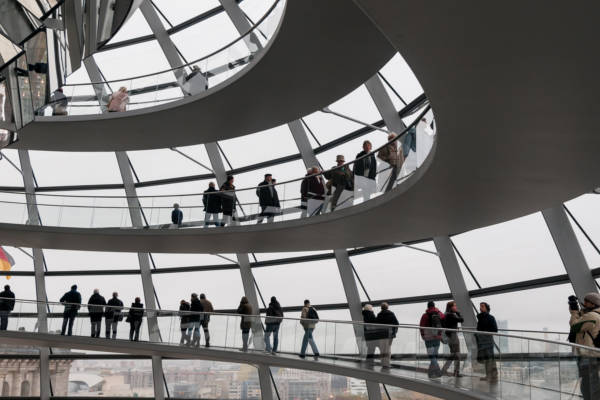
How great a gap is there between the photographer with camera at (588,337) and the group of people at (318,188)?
5186mm

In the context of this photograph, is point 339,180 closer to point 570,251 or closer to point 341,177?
point 341,177

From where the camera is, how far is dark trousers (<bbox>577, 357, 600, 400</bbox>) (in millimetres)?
9216

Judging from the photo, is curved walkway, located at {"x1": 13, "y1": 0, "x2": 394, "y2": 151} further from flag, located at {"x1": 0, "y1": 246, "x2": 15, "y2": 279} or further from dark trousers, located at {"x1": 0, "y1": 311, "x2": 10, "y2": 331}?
flag, located at {"x1": 0, "y1": 246, "x2": 15, "y2": 279}

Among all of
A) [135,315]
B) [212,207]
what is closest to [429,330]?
[212,207]

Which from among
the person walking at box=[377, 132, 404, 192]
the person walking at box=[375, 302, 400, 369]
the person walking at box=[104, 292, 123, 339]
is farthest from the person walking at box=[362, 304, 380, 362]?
the person walking at box=[104, 292, 123, 339]

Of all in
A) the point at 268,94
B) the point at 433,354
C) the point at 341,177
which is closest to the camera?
the point at 433,354

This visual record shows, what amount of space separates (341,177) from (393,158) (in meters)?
2.75

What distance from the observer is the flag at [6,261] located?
29.4 m

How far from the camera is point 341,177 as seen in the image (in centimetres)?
1770

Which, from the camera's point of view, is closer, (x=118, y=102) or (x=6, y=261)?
(x=118, y=102)

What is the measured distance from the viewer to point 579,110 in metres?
9.27

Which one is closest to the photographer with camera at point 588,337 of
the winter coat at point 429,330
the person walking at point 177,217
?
the winter coat at point 429,330

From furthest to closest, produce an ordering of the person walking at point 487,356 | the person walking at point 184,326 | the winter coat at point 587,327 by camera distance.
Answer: the person walking at point 184,326
the person walking at point 487,356
the winter coat at point 587,327

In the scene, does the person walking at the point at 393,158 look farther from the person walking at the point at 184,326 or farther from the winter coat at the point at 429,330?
the person walking at the point at 184,326
